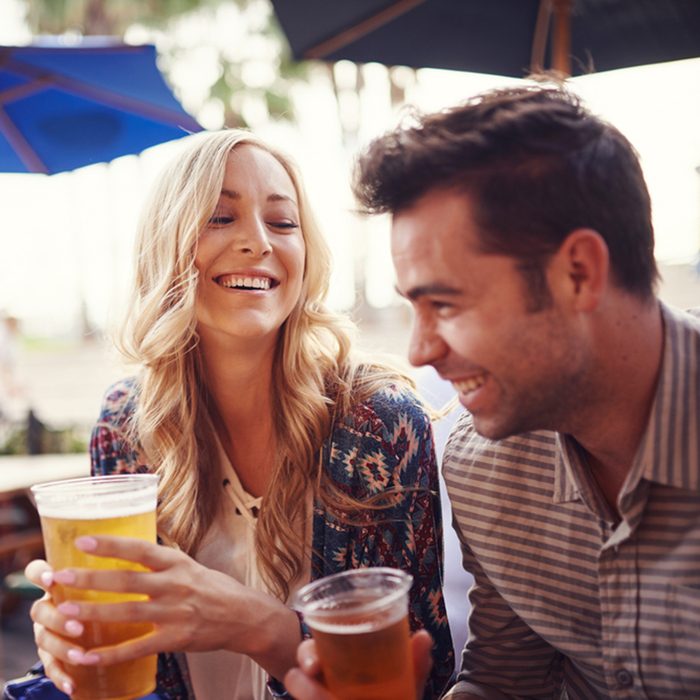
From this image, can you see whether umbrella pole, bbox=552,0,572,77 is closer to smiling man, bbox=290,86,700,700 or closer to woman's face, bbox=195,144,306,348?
woman's face, bbox=195,144,306,348

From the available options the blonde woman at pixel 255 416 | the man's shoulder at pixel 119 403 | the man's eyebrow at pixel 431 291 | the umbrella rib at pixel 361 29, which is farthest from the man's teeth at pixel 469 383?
the umbrella rib at pixel 361 29

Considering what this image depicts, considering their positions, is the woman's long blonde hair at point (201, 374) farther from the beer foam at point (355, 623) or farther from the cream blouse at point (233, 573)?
the beer foam at point (355, 623)

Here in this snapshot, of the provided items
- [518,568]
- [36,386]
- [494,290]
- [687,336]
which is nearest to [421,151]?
[494,290]

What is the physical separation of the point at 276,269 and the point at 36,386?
17.3 meters

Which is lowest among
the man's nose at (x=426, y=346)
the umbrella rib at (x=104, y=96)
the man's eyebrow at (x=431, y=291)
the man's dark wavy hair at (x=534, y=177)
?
the man's nose at (x=426, y=346)

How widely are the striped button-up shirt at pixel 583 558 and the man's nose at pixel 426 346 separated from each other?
33 cm

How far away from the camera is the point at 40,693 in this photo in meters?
1.67

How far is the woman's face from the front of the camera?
2.26 metres

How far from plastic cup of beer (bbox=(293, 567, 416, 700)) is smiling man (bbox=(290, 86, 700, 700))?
181 mm

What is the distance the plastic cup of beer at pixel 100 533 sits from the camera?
1363mm

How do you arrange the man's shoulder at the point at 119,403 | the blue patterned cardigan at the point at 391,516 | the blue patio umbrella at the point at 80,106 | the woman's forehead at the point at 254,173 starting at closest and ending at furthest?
1. the blue patterned cardigan at the point at 391,516
2. the woman's forehead at the point at 254,173
3. the man's shoulder at the point at 119,403
4. the blue patio umbrella at the point at 80,106

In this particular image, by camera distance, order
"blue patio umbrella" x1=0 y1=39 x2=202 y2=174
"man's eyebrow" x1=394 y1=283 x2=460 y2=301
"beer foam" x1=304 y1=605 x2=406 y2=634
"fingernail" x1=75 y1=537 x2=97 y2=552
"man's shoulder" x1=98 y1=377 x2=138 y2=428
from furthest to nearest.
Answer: "blue patio umbrella" x1=0 y1=39 x2=202 y2=174
"man's shoulder" x1=98 y1=377 x2=138 y2=428
"man's eyebrow" x1=394 y1=283 x2=460 y2=301
"fingernail" x1=75 y1=537 x2=97 y2=552
"beer foam" x1=304 y1=605 x2=406 y2=634

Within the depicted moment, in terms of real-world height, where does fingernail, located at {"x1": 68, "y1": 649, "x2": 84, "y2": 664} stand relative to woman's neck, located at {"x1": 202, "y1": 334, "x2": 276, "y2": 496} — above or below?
below

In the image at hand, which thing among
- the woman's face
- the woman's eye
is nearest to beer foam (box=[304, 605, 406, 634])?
the woman's face
